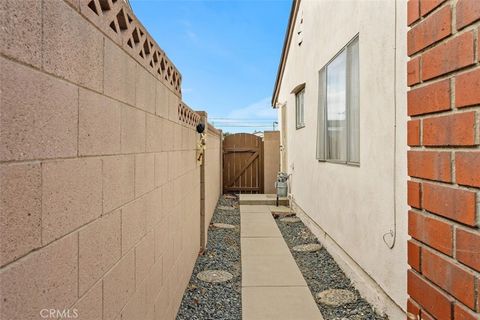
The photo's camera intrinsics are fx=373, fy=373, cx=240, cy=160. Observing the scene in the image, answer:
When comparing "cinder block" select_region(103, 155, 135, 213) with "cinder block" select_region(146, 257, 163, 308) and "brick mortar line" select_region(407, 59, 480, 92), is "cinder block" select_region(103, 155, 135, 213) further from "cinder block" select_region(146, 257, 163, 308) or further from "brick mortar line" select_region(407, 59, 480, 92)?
"brick mortar line" select_region(407, 59, 480, 92)

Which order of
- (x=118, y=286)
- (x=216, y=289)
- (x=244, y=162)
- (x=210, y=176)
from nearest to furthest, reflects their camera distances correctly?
(x=118, y=286), (x=216, y=289), (x=210, y=176), (x=244, y=162)

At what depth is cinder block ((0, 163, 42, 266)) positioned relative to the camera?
2.75 ft

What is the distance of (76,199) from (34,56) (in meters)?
0.47

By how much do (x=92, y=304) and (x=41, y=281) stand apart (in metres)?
0.40

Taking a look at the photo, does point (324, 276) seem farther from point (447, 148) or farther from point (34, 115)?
point (34, 115)

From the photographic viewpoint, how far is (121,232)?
1696mm

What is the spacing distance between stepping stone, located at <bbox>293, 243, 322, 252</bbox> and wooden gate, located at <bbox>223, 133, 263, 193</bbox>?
6.30 metres

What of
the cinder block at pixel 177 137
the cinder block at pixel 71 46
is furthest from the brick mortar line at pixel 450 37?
the cinder block at pixel 177 137

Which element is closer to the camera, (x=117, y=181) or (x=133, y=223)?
(x=117, y=181)

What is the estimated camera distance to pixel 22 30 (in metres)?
0.92

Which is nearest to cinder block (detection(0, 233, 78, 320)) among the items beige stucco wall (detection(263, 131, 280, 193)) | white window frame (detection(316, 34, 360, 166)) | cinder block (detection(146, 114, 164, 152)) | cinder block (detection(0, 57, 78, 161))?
cinder block (detection(0, 57, 78, 161))

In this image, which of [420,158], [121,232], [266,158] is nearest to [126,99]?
[121,232]

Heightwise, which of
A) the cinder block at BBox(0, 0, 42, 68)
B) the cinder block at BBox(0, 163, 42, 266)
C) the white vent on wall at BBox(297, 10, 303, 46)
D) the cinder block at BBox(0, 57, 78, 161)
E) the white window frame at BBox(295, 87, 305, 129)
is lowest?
the cinder block at BBox(0, 163, 42, 266)

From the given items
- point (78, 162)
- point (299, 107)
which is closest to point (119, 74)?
point (78, 162)
